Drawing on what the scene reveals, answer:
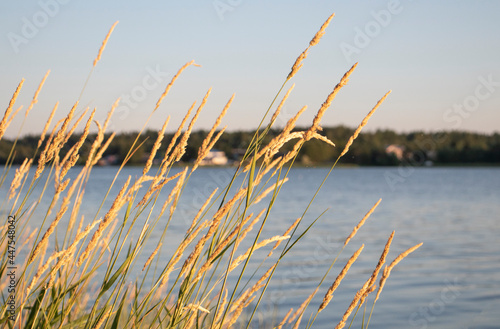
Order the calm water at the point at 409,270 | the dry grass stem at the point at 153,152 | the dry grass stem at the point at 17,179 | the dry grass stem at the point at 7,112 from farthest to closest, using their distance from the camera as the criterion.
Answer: the calm water at the point at 409,270 < the dry grass stem at the point at 17,179 < the dry grass stem at the point at 7,112 < the dry grass stem at the point at 153,152

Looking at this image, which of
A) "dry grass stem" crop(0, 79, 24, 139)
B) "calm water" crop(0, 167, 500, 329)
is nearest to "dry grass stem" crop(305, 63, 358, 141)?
"calm water" crop(0, 167, 500, 329)

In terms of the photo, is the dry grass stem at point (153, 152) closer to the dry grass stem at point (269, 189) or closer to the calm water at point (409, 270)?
the dry grass stem at point (269, 189)

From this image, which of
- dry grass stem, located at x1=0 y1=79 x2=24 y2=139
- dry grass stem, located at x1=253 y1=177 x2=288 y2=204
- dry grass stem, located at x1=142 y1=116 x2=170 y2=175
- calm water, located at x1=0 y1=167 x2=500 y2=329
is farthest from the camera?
calm water, located at x1=0 y1=167 x2=500 y2=329

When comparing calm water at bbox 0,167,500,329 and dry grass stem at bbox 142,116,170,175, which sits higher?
dry grass stem at bbox 142,116,170,175

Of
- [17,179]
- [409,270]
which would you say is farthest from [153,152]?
[409,270]

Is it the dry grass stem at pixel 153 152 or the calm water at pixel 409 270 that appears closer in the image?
the dry grass stem at pixel 153 152

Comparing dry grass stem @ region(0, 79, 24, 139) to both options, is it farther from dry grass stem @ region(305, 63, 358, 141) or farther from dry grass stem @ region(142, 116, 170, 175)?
dry grass stem @ region(305, 63, 358, 141)

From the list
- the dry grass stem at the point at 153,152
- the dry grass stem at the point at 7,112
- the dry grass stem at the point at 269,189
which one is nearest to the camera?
the dry grass stem at the point at 269,189

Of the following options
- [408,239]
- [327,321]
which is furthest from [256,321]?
[408,239]

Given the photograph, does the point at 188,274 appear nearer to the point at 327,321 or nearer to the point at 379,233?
the point at 327,321

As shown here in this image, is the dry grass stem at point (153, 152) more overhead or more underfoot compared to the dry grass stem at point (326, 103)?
more underfoot

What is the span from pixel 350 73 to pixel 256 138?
0.43 metres

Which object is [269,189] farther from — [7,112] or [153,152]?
[7,112]

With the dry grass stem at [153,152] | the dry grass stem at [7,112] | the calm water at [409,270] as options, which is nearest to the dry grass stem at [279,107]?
the dry grass stem at [153,152]
